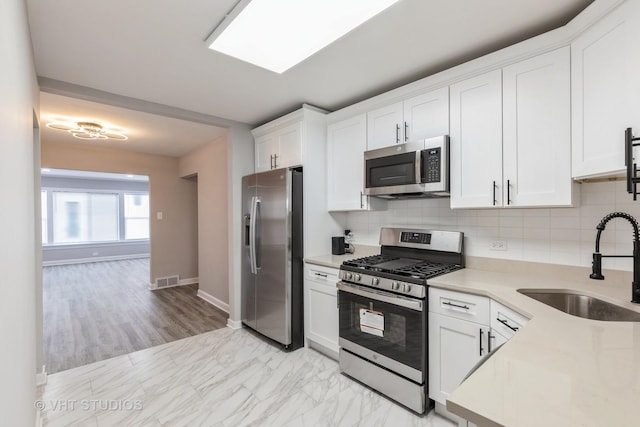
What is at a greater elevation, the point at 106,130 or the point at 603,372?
the point at 106,130

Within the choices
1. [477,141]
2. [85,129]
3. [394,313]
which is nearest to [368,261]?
[394,313]

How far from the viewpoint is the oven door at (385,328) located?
2.02 metres

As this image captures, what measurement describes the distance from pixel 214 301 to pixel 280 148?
2.71 metres

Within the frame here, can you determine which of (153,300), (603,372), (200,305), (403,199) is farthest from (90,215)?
(603,372)

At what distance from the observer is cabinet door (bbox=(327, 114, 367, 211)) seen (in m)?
2.86

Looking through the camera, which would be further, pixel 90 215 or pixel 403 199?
pixel 90 215

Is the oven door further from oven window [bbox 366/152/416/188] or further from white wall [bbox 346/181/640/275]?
oven window [bbox 366/152/416/188]

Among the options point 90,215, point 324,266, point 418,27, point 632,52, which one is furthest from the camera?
point 90,215

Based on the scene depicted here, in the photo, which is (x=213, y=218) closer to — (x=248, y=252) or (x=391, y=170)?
(x=248, y=252)

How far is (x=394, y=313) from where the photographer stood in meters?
2.15

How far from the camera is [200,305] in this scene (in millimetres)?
4539

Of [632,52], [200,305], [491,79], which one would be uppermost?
[491,79]

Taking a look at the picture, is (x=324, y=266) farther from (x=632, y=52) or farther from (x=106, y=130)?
(x=106, y=130)

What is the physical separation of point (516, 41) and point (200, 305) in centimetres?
479
